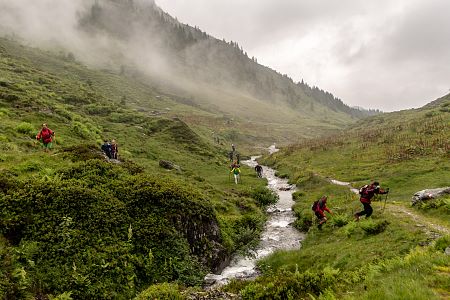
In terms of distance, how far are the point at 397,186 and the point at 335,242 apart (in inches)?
638

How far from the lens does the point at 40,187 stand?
1612 centimetres

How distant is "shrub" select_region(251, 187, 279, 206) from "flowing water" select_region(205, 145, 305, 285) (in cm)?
71

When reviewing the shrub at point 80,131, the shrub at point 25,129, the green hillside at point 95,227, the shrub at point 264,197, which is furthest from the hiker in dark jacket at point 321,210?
the shrub at point 80,131

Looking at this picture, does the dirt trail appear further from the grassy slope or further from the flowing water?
the flowing water

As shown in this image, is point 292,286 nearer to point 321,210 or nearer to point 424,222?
point 424,222

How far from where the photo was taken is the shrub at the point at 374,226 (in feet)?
64.9

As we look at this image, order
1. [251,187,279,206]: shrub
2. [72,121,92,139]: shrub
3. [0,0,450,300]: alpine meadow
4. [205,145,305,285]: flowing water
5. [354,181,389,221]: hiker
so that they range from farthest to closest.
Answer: [72,121,92,139]: shrub → [251,187,279,206]: shrub → [354,181,389,221]: hiker → [205,145,305,285]: flowing water → [0,0,450,300]: alpine meadow

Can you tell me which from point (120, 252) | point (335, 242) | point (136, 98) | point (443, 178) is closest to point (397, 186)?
point (443, 178)

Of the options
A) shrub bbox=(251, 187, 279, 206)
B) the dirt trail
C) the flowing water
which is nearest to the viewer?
the dirt trail

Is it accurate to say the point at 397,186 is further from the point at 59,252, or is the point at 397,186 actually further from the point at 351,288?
the point at 59,252

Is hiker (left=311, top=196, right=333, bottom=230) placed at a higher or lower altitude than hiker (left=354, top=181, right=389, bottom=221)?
lower

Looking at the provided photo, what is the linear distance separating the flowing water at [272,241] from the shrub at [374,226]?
17.2 feet

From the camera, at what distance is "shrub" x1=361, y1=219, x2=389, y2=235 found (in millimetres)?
19791

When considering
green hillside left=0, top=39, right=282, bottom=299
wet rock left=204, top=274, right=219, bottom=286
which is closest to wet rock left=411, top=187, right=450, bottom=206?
green hillside left=0, top=39, right=282, bottom=299
